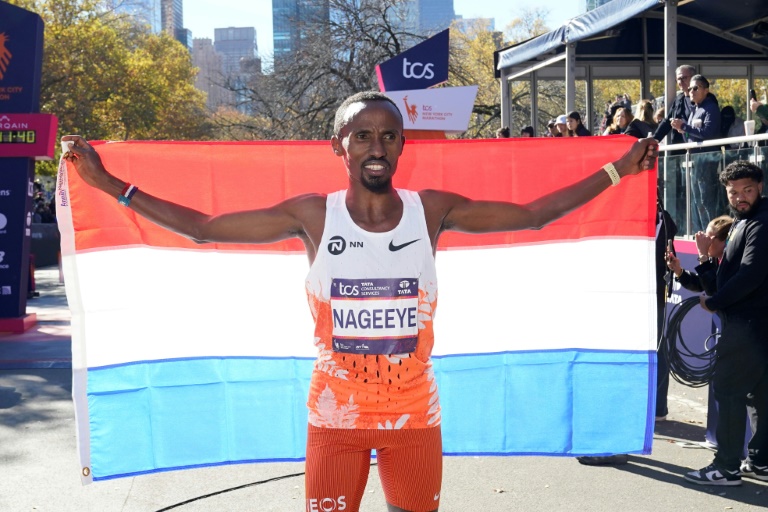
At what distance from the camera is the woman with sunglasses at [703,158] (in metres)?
9.29

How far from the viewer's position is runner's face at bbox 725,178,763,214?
19.5ft

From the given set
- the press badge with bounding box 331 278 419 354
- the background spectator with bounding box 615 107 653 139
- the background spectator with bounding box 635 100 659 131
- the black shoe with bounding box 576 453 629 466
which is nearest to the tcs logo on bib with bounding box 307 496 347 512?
the press badge with bounding box 331 278 419 354

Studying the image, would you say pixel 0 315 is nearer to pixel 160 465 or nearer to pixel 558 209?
pixel 160 465

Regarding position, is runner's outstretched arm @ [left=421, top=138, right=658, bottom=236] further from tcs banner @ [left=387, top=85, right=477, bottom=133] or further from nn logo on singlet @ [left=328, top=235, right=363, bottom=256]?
tcs banner @ [left=387, top=85, right=477, bottom=133]

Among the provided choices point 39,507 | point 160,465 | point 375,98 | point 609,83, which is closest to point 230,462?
point 160,465

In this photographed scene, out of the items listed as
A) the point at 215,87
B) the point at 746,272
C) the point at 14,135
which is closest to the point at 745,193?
the point at 746,272

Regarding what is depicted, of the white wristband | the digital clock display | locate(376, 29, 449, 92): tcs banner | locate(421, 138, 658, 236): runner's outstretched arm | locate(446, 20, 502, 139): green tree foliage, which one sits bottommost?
locate(421, 138, 658, 236): runner's outstretched arm

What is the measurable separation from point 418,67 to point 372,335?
10.5m

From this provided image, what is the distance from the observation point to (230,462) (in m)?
4.93

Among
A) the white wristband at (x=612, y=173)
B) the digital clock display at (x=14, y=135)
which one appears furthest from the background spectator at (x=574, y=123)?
the white wristband at (x=612, y=173)

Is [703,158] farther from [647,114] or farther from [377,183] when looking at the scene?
[377,183]

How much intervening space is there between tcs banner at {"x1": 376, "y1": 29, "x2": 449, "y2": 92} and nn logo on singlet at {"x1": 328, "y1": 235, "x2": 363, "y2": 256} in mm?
9967

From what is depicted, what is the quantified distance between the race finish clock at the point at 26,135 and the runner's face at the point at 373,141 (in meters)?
11.3

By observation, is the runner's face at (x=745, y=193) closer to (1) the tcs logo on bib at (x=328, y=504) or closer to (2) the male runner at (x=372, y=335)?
(2) the male runner at (x=372, y=335)
